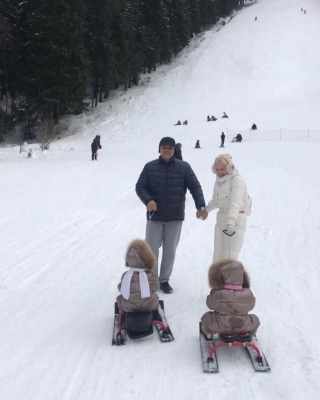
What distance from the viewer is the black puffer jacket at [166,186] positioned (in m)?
5.35

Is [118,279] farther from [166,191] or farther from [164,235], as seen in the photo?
[166,191]

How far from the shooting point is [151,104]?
138 ft

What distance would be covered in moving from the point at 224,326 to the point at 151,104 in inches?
1551

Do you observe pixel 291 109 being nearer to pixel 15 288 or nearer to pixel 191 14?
pixel 191 14

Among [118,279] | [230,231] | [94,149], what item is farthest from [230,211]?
[94,149]

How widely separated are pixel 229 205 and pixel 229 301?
1.51 meters

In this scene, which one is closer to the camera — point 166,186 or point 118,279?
point 166,186

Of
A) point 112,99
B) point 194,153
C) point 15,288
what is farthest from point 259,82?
point 15,288

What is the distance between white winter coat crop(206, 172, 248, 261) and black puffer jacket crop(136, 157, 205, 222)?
0.26 m

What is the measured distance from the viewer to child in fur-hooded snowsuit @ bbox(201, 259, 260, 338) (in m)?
3.95

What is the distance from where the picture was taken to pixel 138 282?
437 centimetres

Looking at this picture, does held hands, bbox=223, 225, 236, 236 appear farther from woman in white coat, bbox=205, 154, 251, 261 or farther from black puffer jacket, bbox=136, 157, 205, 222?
black puffer jacket, bbox=136, 157, 205, 222

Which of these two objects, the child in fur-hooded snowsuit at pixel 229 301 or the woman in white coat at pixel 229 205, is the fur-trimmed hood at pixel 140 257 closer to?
the child in fur-hooded snowsuit at pixel 229 301

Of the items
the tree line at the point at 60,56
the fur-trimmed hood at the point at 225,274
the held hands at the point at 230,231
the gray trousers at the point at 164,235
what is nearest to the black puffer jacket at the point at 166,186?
the gray trousers at the point at 164,235
